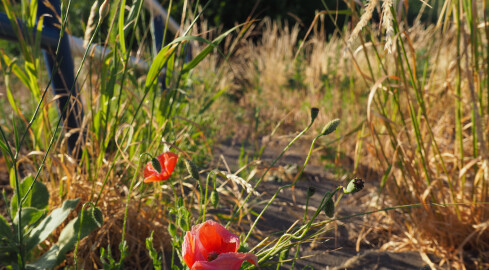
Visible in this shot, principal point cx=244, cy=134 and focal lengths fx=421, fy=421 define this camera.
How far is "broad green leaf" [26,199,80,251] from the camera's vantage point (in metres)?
0.92

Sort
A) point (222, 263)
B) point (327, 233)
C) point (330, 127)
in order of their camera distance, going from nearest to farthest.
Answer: point (222, 263) → point (330, 127) → point (327, 233)

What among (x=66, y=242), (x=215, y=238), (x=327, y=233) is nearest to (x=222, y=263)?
(x=215, y=238)

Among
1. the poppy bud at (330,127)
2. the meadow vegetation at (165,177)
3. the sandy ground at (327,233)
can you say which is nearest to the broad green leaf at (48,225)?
the meadow vegetation at (165,177)

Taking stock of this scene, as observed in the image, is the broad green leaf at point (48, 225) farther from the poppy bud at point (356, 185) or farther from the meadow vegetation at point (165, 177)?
the poppy bud at point (356, 185)

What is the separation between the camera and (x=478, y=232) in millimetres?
1257

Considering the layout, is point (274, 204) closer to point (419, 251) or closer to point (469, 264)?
point (419, 251)

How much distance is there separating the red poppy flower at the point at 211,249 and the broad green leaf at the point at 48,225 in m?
0.42

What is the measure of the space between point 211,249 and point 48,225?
0.46m

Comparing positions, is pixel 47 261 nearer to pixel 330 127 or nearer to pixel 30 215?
pixel 30 215

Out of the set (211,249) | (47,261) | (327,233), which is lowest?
(327,233)

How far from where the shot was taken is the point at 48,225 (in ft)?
3.08

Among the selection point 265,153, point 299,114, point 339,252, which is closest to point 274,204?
point 339,252

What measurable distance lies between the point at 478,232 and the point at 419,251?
18 cm

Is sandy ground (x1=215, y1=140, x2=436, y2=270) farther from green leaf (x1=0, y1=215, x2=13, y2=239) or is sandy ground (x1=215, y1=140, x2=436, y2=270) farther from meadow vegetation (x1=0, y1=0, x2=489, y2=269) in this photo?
green leaf (x1=0, y1=215, x2=13, y2=239)
